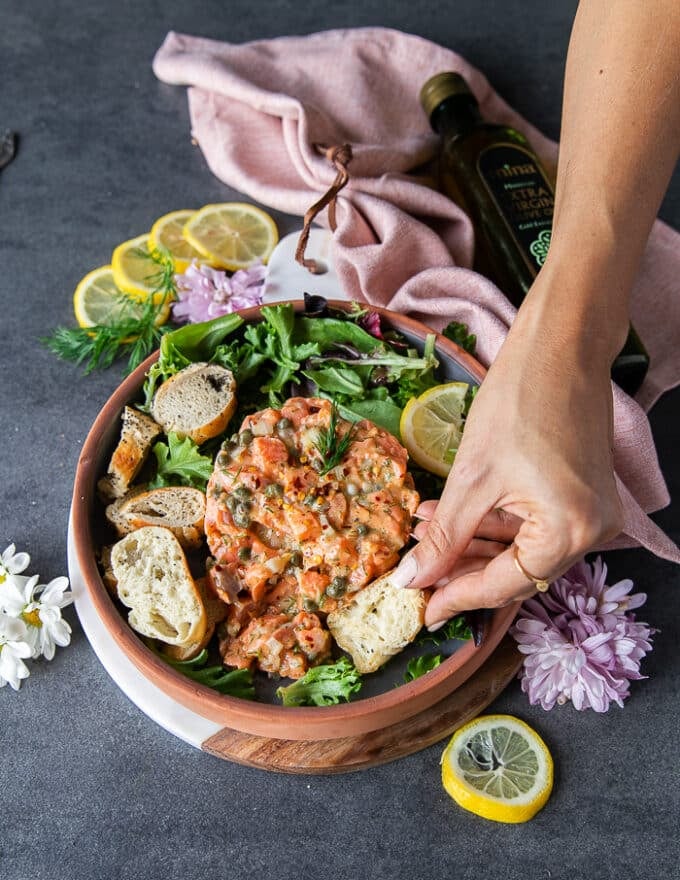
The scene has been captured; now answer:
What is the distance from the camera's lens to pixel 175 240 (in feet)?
8.67

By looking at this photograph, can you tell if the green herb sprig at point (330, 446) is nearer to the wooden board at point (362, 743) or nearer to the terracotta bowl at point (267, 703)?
the terracotta bowl at point (267, 703)

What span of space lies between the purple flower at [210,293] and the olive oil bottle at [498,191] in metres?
0.65

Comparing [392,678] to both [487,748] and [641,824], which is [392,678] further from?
[641,824]

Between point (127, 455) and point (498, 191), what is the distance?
122 cm

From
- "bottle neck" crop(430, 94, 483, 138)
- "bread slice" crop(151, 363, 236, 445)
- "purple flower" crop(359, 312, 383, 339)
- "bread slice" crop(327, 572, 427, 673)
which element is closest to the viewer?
"bread slice" crop(327, 572, 427, 673)

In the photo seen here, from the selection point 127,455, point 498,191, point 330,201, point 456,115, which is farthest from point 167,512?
point 456,115

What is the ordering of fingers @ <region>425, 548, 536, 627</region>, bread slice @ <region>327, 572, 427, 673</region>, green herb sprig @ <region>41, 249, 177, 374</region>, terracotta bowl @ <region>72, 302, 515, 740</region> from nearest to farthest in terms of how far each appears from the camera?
fingers @ <region>425, 548, 536, 627</region> → terracotta bowl @ <region>72, 302, 515, 740</region> → bread slice @ <region>327, 572, 427, 673</region> → green herb sprig @ <region>41, 249, 177, 374</region>

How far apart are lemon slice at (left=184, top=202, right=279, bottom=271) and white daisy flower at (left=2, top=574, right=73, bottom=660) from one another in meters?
1.04

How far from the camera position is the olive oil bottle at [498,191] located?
93.3 inches

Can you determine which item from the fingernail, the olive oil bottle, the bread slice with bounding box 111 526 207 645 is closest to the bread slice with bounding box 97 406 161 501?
the bread slice with bounding box 111 526 207 645

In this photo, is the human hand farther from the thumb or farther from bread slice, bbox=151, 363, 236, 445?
bread slice, bbox=151, 363, 236, 445

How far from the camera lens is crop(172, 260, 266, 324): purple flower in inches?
97.6

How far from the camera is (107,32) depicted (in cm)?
316

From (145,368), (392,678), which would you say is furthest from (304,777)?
(145,368)
